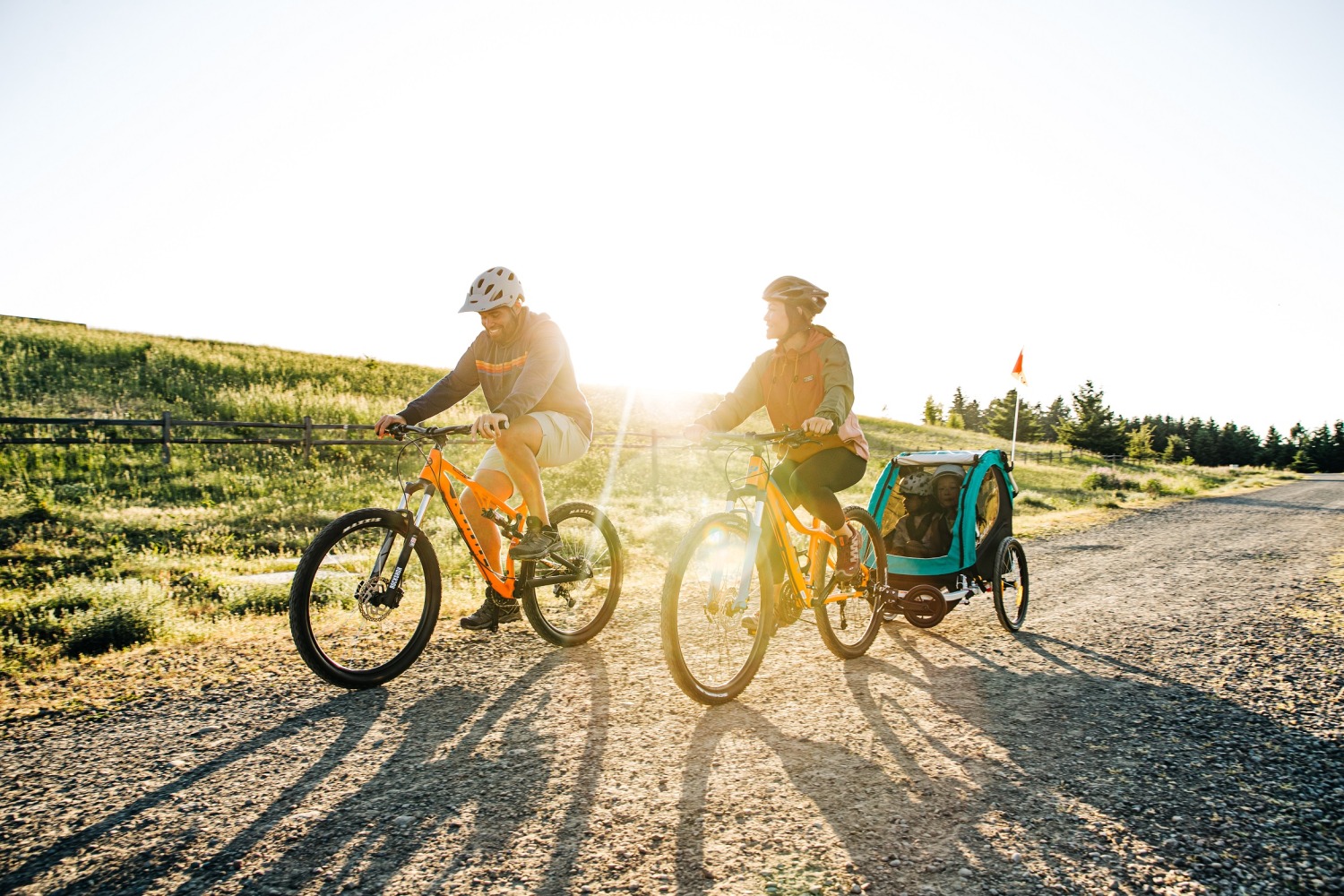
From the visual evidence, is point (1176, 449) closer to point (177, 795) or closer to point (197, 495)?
point (197, 495)

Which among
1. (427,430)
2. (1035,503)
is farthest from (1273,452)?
(427,430)

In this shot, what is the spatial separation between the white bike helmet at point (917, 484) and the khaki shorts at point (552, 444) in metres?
2.61

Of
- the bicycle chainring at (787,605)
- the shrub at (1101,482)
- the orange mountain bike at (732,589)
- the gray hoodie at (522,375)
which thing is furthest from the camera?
the shrub at (1101,482)

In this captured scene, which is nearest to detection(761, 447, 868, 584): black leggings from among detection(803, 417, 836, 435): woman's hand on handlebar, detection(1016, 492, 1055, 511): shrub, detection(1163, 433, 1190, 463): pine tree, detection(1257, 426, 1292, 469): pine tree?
detection(803, 417, 836, 435): woman's hand on handlebar

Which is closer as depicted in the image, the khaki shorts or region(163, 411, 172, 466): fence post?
the khaki shorts

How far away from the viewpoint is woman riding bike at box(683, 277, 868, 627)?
423 cm

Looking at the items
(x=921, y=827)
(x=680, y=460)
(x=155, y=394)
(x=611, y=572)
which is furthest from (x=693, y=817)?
(x=155, y=394)

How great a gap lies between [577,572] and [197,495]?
547 inches

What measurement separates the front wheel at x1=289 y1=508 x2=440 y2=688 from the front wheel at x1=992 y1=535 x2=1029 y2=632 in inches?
164

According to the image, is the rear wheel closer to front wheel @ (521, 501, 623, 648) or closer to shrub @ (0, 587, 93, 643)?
front wheel @ (521, 501, 623, 648)

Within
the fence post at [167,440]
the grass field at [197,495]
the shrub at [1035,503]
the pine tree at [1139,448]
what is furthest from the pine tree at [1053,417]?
the fence post at [167,440]

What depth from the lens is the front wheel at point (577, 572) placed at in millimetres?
4703

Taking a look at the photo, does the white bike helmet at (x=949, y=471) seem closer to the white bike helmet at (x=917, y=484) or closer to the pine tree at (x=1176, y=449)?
the white bike helmet at (x=917, y=484)

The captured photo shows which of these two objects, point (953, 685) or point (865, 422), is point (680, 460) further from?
point (865, 422)
